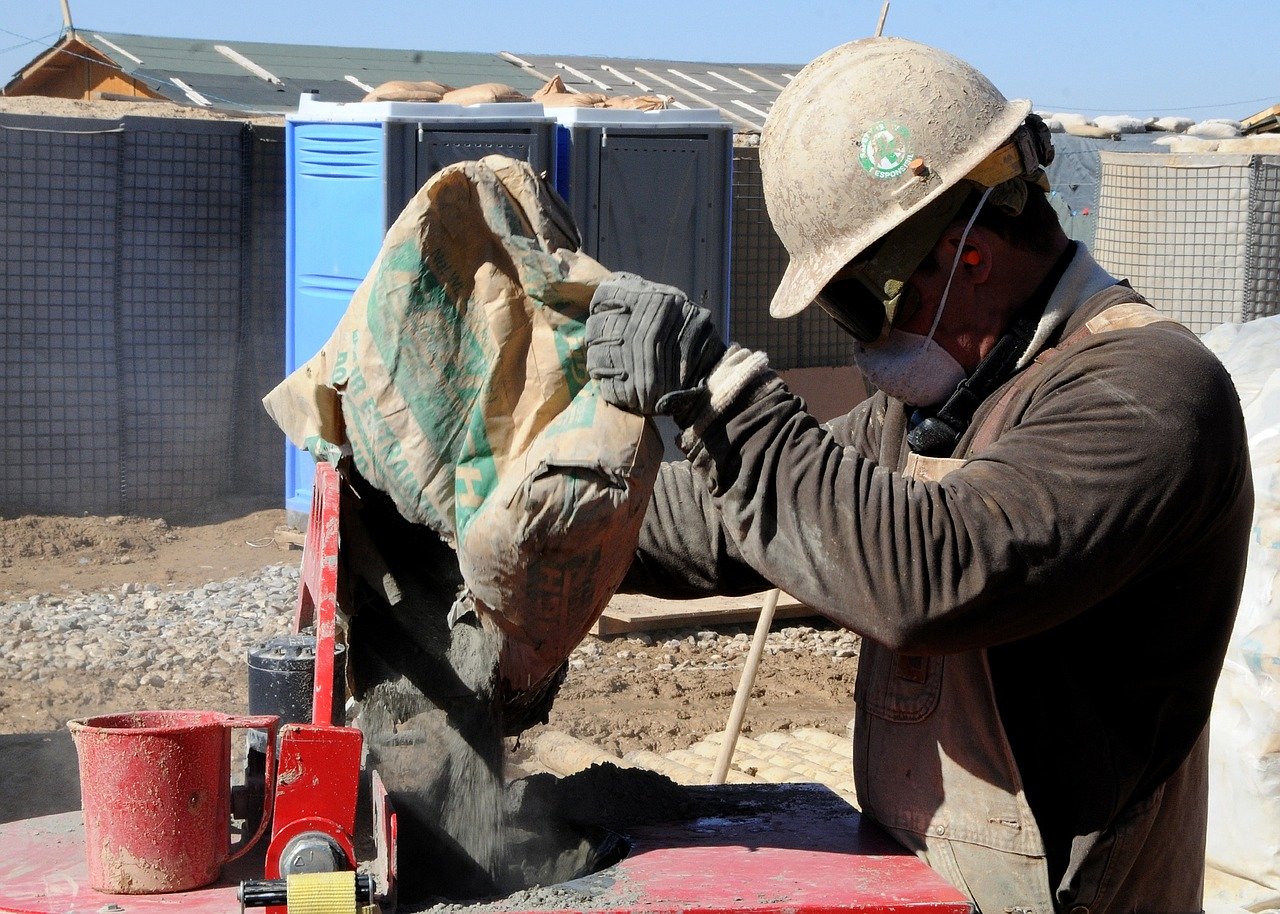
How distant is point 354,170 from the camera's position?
671cm

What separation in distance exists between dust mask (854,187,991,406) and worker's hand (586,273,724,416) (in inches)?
16.9

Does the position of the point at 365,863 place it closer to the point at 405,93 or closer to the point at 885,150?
the point at 885,150

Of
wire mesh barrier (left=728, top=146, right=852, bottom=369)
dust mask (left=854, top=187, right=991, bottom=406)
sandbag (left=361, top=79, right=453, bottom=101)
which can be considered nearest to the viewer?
dust mask (left=854, top=187, right=991, bottom=406)

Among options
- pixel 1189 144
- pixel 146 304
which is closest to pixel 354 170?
pixel 146 304

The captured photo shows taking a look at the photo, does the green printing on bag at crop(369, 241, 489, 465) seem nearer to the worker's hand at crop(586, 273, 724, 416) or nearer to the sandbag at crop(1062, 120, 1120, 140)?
the worker's hand at crop(586, 273, 724, 416)

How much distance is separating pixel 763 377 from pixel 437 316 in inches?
20.3

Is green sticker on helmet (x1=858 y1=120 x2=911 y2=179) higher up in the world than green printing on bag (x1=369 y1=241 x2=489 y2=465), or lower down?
higher up

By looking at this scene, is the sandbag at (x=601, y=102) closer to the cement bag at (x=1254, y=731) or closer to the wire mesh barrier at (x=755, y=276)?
the wire mesh barrier at (x=755, y=276)

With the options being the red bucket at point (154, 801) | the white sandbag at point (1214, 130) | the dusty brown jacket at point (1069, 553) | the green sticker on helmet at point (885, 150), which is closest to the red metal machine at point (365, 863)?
the red bucket at point (154, 801)

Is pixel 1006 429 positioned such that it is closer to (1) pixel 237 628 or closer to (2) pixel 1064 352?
(2) pixel 1064 352

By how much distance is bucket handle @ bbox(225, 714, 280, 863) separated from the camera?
1716 mm

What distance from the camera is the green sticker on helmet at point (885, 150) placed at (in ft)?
6.28

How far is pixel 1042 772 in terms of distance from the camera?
5.99 ft

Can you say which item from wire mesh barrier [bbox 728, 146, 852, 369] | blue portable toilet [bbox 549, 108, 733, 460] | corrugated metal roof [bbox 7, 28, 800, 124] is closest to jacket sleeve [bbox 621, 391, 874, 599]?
blue portable toilet [bbox 549, 108, 733, 460]
